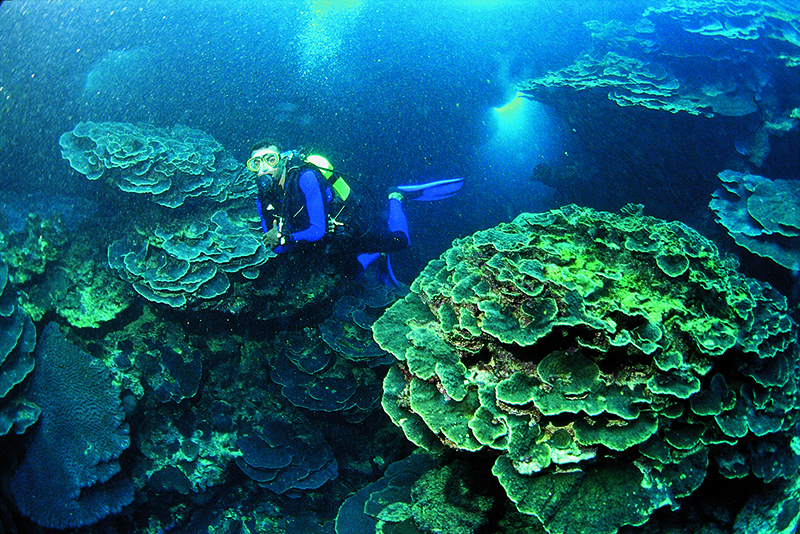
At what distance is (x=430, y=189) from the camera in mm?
7105

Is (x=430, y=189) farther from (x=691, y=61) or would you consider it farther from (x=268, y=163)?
(x=691, y=61)

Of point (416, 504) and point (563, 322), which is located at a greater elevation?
point (563, 322)

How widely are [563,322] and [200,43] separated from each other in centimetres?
1277

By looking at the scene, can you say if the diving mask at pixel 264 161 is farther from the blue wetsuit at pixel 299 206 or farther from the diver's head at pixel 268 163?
the blue wetsuit at pixel 299 206

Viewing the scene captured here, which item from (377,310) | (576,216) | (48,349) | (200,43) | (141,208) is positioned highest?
(200,43)

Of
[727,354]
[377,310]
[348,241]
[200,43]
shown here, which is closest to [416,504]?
[727,354]

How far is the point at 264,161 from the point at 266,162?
0.02m

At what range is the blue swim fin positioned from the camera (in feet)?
23.1

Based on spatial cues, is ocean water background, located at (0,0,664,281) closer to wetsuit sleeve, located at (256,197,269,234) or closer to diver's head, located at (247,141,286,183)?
wetsuit sleeve, located at (256,197,269,234)

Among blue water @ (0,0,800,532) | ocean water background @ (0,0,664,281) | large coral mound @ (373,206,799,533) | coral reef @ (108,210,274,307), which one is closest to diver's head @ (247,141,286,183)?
coral reef @ (108,210,274,307)

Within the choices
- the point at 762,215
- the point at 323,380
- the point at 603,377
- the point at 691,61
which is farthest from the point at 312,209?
the point at 691,61

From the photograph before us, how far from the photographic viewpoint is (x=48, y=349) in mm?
4586

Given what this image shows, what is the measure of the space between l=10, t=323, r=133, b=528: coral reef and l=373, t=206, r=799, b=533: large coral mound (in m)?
3.92

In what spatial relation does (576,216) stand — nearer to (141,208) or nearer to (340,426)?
(340,426)
